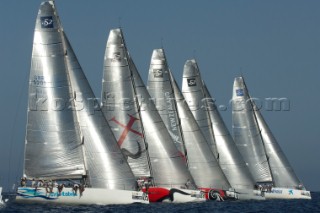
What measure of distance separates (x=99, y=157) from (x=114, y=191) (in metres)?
2.23

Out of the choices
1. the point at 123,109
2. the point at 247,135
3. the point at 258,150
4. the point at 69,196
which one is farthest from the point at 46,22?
the point at 258,150

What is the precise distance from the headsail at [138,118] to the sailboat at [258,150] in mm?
17170

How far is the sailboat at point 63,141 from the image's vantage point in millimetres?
48594

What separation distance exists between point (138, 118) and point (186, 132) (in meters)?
7.15

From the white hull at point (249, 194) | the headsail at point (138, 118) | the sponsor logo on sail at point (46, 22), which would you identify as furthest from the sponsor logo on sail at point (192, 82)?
the sponsor logo on sail at point (46, 22)

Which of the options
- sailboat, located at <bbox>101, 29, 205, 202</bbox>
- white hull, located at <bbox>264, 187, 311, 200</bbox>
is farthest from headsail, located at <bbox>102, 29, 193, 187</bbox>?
white hull, located at <bbox>264, 187, 311, 200</bbox>

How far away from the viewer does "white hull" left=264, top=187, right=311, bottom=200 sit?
7050 centimetres

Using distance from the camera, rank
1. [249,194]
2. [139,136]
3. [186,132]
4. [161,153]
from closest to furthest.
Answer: [139,136]
[161,153]
[186,132]
[249,194]

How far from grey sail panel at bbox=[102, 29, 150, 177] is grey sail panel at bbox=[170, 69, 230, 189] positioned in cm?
643

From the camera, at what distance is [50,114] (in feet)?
162

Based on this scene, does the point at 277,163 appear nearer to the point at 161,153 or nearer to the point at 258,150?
the point at 258,150

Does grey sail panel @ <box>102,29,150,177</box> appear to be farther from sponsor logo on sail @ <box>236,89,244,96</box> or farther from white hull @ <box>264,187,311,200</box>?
sponsor logo on sail @ <box>236,89,244,96</box>

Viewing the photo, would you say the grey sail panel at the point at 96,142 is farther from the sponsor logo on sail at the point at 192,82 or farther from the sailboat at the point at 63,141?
the sponsor logo on sail at the point at 192,82

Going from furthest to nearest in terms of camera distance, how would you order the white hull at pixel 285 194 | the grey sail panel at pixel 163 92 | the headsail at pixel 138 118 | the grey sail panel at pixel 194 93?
the white hull at pixel 285 194 < the grey sail panel at pixel 194 93 < the grey sail panel at pixel 163 92 < the headsail at pixel 138 118
